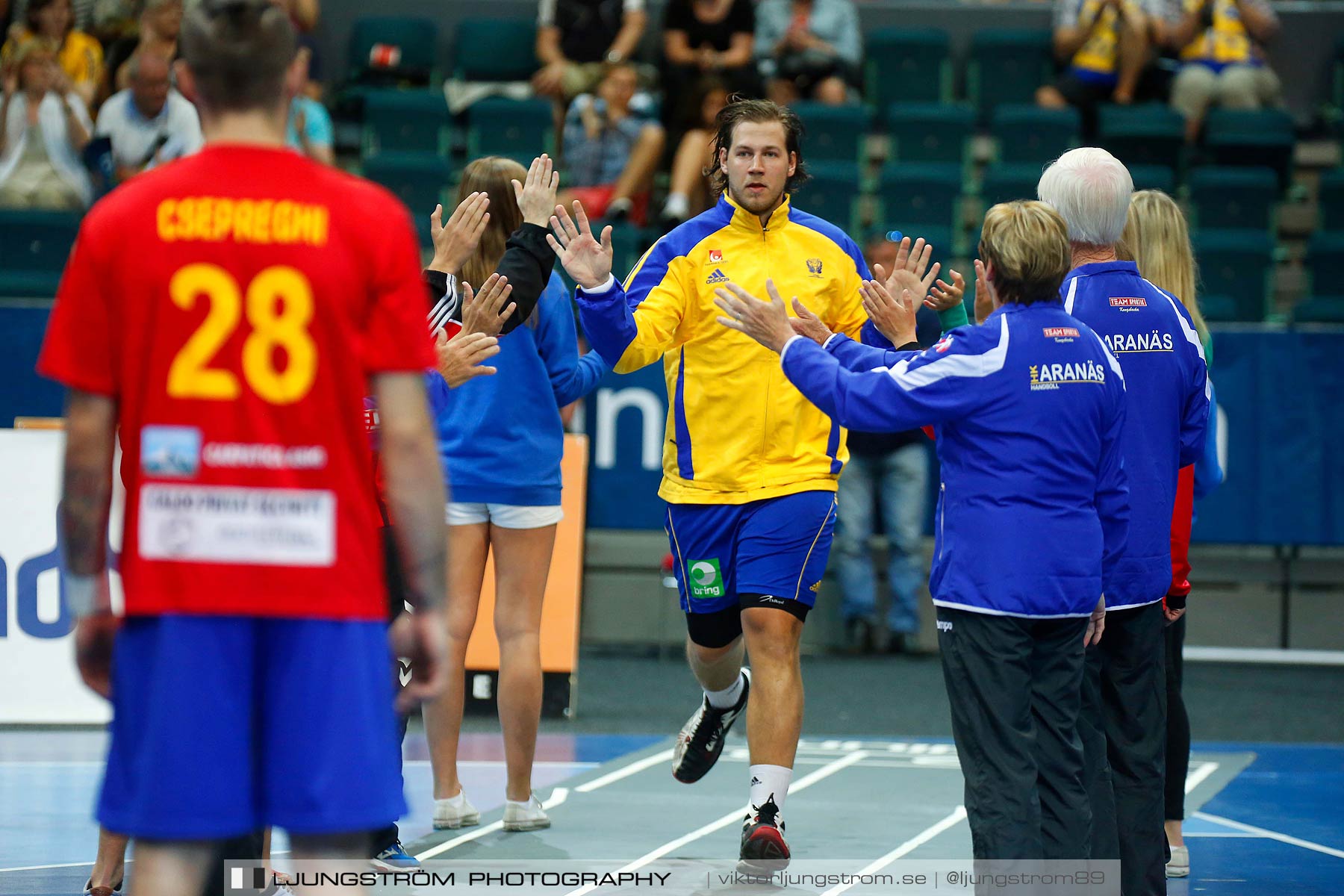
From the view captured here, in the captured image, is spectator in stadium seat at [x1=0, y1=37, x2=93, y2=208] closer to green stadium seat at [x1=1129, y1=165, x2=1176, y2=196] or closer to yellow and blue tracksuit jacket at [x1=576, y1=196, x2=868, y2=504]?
yellow and blue tracksuit jacket at [x1=576, y1=196, x2=868, y2=504]

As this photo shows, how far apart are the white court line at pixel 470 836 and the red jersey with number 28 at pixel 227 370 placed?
267 centimetres

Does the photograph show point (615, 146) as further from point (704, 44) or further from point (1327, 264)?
point (1327, 264)

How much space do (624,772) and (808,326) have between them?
2.88 m

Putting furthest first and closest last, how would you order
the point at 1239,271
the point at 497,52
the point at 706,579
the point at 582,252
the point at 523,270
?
the point at 497,52, the point at 1239,271, the point at 706,579, the point at 582,252, the point at 523,270

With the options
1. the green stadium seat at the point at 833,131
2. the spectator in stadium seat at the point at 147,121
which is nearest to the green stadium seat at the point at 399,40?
the spectator in stadium seat at the point at 147,121

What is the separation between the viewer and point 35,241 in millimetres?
10695

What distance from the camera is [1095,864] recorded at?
3.98 metres

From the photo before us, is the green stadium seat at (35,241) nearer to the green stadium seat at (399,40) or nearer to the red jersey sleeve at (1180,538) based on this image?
the green stadium seat at (399,40)

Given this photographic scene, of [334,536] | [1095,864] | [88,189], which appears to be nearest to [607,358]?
[1095,864]

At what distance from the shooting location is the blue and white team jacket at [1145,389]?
13.6 feet

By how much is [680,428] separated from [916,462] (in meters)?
4.58

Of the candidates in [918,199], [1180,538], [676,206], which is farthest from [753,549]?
[918,199]

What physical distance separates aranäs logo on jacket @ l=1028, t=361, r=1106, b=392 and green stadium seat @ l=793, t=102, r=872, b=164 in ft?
27.9

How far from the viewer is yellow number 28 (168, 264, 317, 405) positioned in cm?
246
